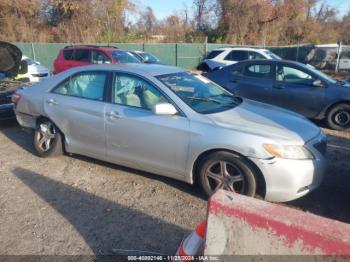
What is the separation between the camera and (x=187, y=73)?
497 cm

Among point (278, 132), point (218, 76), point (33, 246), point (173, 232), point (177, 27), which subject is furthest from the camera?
point (177, 27)

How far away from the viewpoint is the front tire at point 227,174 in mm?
3705

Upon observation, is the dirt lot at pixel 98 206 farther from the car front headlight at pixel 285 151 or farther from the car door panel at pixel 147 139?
the car front headlight at pixel 285 151

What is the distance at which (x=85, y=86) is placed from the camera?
489 cm

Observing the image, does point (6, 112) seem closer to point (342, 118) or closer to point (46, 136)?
point (46, 136)

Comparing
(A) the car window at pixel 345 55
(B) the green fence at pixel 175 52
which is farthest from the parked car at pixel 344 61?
(B) the green fence at pixel 175 52

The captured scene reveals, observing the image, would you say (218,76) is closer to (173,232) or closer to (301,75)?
(301,75)

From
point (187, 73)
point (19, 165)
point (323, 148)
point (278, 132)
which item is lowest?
point (19, 165)

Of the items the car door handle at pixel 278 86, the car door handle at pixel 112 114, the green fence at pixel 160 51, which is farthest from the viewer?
the green fence at pixel 160 51

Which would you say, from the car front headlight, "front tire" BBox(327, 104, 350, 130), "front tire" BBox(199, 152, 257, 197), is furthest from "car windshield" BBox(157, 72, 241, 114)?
"front tire" BBox(327, 104, 350, 130)

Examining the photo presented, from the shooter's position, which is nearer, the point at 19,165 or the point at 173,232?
the point at 173,232

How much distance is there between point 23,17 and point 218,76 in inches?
939

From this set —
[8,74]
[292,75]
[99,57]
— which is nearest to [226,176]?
[292,75]

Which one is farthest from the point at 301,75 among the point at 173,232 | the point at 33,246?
the point at 33,246
